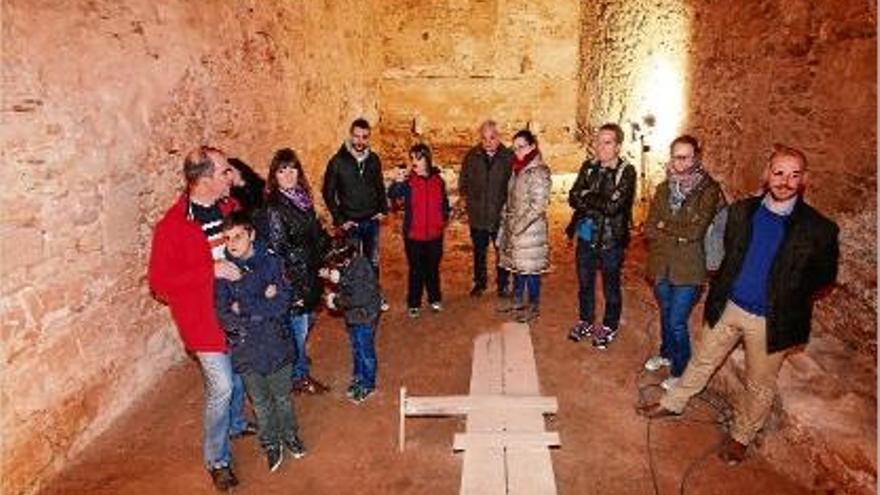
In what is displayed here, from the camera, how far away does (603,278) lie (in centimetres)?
562

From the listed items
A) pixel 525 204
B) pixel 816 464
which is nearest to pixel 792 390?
pixel 816 464

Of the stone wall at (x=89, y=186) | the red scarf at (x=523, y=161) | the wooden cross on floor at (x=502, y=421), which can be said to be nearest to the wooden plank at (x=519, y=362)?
the wooden cross on floor at (x=502, y=421)

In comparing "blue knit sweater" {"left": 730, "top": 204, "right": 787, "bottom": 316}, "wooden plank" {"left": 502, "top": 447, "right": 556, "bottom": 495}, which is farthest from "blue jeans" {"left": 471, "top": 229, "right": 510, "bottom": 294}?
"blue knit sweater" {"left": 730, "top": 204, "right": 787, "bottom": 316}

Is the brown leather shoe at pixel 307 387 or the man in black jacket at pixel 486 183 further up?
the man in black jacket at pixel 486 183

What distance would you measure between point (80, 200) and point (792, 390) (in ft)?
15.2

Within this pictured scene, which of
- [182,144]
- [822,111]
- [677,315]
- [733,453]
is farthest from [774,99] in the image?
[182,144]

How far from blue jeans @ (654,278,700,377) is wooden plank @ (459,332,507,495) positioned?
1277mm

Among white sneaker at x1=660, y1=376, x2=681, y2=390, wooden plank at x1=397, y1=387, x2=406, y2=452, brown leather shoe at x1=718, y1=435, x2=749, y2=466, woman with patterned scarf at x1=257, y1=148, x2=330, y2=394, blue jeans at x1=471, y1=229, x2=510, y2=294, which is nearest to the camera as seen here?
brown leather shoe at x1=718, y1=435, x2=749, y2=466

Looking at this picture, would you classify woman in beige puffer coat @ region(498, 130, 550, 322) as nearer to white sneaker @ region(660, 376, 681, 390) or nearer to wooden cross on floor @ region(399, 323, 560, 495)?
wooden cross on floor @ region(399, 323, 560, 495)

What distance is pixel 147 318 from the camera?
5.06 metres

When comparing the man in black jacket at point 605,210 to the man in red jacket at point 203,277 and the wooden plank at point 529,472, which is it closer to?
the wooden plank at point 529,472

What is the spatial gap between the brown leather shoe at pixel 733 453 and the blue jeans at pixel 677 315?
83 cm

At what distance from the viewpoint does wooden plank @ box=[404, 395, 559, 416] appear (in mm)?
4535

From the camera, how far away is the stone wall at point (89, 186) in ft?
12.3
